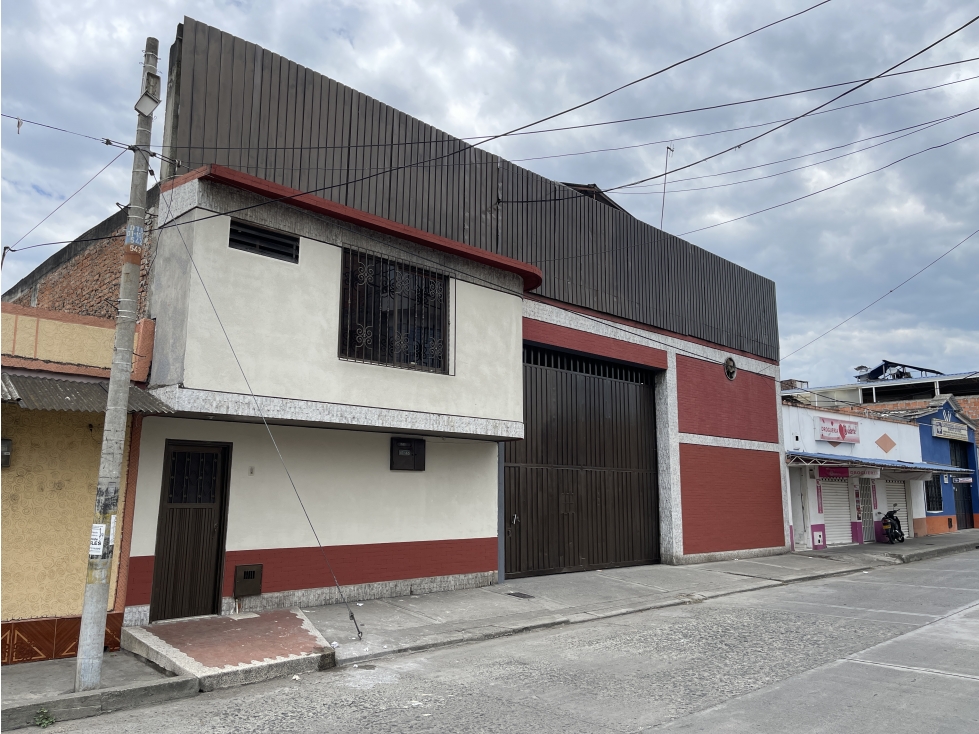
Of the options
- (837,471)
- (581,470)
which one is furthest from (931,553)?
(581,470)

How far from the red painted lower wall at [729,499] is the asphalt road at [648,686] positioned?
24.2 feet

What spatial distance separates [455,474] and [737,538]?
10453 millimetres

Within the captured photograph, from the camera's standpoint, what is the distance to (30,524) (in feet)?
26.8

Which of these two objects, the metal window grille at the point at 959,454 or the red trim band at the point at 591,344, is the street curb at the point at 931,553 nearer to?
the metal window grille at the point at 959,454

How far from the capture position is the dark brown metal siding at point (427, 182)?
10.4m

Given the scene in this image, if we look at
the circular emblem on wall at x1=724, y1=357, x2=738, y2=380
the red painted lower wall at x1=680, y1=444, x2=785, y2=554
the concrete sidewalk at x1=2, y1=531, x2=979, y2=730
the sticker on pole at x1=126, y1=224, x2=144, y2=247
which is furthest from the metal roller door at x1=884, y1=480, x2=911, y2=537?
the sticker on pole at x1=126, y1=224, x2=144, y2=247

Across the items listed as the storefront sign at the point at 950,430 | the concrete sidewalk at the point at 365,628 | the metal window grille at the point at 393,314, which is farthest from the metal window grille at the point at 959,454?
the metal window grille at the point at 393,314

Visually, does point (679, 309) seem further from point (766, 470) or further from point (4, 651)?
point (4, 651)

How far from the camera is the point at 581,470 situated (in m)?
16.2

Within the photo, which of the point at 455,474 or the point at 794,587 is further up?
the point at 455,474

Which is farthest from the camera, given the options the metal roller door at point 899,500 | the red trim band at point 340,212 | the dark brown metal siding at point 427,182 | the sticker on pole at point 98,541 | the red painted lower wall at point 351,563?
the metal roller door at point 899,500

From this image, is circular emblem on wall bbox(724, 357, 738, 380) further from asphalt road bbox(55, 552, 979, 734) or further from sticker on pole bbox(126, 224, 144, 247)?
sticker on pole bbox(126, 224, 144, 247)

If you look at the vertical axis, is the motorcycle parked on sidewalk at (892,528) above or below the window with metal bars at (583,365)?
Result: below

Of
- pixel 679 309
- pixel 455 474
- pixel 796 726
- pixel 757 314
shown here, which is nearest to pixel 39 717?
pixel 796 726
